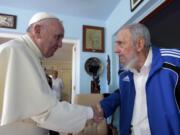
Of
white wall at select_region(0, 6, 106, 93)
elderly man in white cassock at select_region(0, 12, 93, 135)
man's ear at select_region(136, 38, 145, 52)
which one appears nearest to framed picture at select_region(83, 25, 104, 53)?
white wall at select_region(0, 6, 106, 93)

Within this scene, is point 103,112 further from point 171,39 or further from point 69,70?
point 69,70

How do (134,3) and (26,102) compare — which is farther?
(134,3)

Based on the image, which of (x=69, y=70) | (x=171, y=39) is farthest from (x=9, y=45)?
(x=69, y=70)

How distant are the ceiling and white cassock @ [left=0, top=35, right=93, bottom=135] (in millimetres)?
2255

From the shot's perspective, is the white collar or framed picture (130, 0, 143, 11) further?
framed picture (130, 0, 143, 11)

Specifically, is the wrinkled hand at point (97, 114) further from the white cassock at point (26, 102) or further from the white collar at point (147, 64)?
the white collar at point (147, 64)

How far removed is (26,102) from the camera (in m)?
1.15

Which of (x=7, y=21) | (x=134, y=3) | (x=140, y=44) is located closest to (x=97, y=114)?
(x=140, y=44)

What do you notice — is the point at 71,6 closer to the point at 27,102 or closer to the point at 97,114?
the point at 97,114

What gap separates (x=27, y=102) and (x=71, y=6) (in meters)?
2.61

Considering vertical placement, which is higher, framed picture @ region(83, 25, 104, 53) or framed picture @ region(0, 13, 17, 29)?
framed picture @ region(0, 13, 17, 29)

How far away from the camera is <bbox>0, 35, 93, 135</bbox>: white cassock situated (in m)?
1.13

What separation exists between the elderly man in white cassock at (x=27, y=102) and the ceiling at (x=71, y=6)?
2200 millimetres

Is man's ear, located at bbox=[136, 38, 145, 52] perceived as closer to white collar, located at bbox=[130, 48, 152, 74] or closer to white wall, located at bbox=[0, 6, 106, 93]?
white collar, located at bbox=[130, 48, 152, 74]
